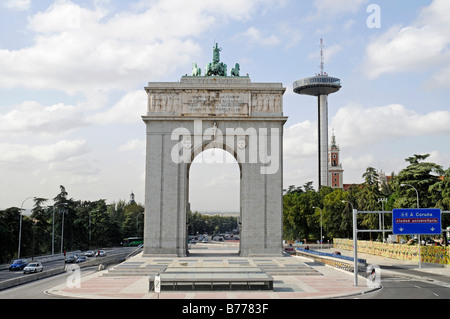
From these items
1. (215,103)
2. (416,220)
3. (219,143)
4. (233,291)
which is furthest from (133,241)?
(416,220)

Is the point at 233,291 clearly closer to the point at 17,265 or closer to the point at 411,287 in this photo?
the point at 411,287

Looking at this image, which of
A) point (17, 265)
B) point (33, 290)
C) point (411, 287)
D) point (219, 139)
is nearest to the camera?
point (33, 290)

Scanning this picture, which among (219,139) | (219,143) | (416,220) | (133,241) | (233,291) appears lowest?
(133,241)

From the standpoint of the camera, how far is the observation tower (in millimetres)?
161875

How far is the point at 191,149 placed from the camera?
51.8 m

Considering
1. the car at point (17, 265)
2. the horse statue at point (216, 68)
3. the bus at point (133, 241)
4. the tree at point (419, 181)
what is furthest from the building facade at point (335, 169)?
the car at point (17, 265)

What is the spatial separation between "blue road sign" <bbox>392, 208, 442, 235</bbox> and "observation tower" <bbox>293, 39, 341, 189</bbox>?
12661cm

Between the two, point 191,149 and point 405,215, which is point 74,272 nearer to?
point 191,149

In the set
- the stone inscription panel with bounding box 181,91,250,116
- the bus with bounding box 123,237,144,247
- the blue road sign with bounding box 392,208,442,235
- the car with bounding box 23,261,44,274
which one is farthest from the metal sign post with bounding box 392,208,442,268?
the bus with bounding box 123,237,144,247

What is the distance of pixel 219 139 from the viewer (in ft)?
169

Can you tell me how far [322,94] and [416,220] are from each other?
445 feet

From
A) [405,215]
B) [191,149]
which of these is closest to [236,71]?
[191,149]

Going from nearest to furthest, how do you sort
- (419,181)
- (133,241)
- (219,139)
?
(219,139), (419,181), (133,241)

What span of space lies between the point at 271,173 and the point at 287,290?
71.1ft
